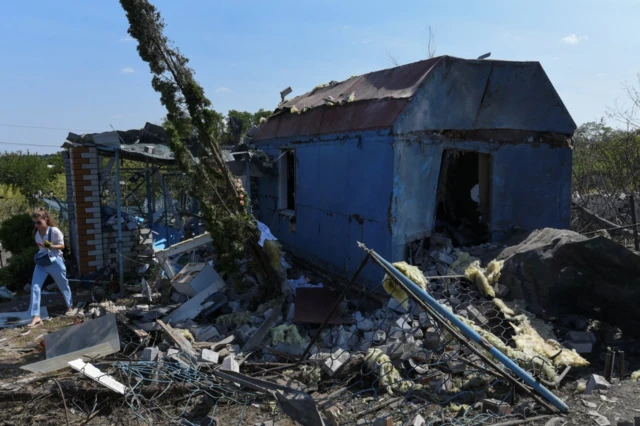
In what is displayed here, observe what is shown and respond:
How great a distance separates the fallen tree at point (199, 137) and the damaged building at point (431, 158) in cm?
188

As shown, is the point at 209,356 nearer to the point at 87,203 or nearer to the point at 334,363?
the point at 334,363

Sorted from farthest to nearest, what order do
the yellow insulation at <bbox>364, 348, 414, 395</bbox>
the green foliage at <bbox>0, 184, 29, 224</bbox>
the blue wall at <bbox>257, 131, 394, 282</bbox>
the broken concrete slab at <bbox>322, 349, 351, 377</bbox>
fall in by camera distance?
the green foliage at <bbox>0, 184, 29, 224</bbox>
the blue wall at <bbox>257, 131, 394, 282</bbox>
the broken concrete slab at <bbox>322, 349, 351, 377</bbox>
the yellow insulation at <bbox>364, 348, 414, 395</bbox>

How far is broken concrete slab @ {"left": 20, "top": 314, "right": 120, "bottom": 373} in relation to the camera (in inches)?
214

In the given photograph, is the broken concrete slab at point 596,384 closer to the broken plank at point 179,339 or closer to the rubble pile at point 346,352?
the rubble pile at point 346,352

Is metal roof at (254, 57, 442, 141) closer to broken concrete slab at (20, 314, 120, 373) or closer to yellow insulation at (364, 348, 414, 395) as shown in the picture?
yellow insulation at (364, 348, 414, 395)

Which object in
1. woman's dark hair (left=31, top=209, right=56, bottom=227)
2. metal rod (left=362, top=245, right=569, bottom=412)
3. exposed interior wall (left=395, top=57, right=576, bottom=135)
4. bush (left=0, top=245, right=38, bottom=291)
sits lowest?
bush (left=0, top=245, right=38, bottom=291)

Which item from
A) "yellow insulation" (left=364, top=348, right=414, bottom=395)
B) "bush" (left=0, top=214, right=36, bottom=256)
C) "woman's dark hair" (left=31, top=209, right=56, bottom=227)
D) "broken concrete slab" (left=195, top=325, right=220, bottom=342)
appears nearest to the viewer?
"yellow insulation" (left=364, top=348, right=414, bottom=395)

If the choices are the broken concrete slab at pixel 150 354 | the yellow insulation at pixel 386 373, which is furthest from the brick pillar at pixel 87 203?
the yellow insulation at pixel 386 373

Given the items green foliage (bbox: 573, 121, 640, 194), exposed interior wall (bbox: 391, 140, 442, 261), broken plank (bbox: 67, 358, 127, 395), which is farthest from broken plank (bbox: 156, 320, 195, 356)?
green foliage (bbox: 573, 121, 640, 194)

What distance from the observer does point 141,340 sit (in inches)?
235

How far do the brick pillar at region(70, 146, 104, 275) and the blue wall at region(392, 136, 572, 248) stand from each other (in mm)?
5941

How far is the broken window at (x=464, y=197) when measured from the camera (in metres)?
7.81

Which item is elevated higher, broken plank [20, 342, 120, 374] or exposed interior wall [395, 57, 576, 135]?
exposed interior wall [395, 57, 576, 135]

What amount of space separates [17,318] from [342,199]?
575 cm
